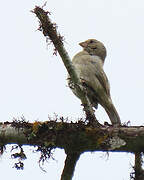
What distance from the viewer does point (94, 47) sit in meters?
10.3

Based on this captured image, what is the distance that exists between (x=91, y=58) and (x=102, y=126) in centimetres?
459

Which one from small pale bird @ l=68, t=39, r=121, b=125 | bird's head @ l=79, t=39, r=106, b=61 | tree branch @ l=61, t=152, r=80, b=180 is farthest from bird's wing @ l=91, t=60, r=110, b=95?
tree branch @ l=61, t=152, r=80, b=180

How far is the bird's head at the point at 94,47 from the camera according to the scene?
10.1 meters

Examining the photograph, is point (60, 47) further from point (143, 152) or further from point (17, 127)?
point (143, 152)

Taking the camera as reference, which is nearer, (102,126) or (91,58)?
(102,126)

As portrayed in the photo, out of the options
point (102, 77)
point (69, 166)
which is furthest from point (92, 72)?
point (69, 166)

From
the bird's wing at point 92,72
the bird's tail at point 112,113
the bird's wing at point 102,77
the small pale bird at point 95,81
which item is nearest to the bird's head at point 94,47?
the small pale bird at point 95,81

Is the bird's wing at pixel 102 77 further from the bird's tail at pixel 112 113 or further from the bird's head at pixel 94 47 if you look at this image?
the bird's head at pixel 94 47

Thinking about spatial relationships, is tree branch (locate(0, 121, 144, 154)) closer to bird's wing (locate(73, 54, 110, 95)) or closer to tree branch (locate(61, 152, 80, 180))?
tree branch (locate(61, 152, 80, 180))

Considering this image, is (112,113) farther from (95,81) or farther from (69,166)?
(69,166)

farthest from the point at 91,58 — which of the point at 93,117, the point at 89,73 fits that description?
the point at 93,117

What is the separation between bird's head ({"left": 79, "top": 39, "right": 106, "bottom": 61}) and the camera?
1015cm

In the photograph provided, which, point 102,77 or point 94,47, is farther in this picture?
point 94,47

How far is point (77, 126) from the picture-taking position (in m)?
4.79
